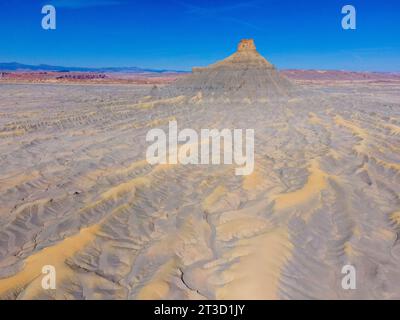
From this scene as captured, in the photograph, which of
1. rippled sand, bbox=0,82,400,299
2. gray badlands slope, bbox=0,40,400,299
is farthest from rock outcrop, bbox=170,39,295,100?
rippled sand, bbox=0,82,400,299

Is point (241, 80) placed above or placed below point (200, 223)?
above

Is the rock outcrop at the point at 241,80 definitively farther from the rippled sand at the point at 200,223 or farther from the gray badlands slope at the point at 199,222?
the rippled sand at the point at 200,223

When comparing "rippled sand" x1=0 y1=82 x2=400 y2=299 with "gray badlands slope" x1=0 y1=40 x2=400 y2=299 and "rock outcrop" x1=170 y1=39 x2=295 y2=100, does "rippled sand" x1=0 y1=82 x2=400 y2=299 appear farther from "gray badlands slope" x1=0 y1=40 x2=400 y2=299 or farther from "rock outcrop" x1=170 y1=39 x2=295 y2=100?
"rock outcrop" x1=170 y1=39 x2=295 y2=100

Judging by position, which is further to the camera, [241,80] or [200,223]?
[241,80]

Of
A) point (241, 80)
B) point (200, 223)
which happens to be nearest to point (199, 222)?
point (200, 223)

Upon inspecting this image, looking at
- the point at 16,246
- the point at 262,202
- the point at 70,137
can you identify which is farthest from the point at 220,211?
the point at 70,137

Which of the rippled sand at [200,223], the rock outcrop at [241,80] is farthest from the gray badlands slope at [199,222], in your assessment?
the rock outcrop at [241,80]

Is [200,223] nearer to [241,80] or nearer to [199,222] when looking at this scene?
[199,222]
